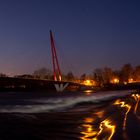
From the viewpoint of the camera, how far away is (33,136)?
9.17 m

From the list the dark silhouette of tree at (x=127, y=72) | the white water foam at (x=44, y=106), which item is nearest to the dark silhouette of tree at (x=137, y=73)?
the dark silhouette of tree at (x=127, y=72)

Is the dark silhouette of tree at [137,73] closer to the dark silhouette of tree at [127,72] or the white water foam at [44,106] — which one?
the dark silhouette of tree at [127,72]

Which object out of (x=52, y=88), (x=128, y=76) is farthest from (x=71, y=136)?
(x=128, y=76)

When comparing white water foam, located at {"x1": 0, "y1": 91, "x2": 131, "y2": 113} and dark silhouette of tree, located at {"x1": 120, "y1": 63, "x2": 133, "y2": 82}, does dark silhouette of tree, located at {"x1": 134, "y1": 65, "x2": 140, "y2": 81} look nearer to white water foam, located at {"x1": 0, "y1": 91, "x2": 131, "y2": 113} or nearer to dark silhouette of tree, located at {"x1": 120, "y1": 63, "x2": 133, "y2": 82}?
dark silhouette of tree, located at {"x1": 120, "y1": 63, "x2": 133, "y2": 82}

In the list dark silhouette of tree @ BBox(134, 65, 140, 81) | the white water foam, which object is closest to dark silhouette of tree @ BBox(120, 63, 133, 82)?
dark silhouette of tree @ BBox(134, 65, 140, 81)

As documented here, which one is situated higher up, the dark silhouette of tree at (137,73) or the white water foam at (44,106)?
the dark silhouette of tree at (137,73)

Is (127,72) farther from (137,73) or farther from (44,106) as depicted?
(44,106)

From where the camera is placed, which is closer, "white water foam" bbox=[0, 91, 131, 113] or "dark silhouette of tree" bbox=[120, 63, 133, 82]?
"white water foam" bbox=[0, 91, 131, 113]

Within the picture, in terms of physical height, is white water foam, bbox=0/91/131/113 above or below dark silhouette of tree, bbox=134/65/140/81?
below

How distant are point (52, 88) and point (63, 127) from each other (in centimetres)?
9972

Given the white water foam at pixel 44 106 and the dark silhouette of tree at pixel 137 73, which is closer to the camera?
the white water foam at pixel 44 106

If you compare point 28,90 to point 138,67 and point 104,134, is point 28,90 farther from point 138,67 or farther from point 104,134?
point 104,134

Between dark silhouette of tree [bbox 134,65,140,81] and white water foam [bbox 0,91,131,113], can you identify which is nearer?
white water foam [bbox 0,91,131,113]

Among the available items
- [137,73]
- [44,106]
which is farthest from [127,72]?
[44,106]
